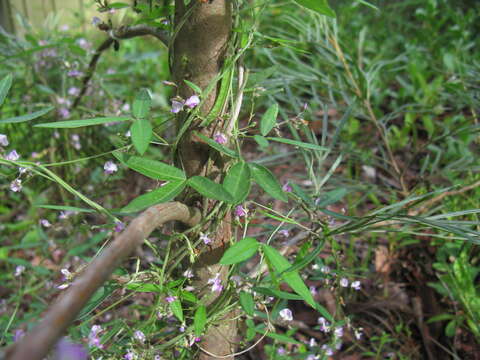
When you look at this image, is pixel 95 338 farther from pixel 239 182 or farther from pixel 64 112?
pixel 64 112

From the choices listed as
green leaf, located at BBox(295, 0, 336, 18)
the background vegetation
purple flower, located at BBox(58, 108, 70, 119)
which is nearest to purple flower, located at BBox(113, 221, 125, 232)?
the background vegetation

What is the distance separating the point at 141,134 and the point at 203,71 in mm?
157

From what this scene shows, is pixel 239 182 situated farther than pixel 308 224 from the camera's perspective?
No

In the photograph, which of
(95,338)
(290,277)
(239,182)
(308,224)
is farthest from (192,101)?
(308,224)

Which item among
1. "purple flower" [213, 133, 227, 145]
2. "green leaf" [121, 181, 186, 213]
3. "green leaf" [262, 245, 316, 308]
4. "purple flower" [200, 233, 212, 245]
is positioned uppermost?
"purple flower" [213, 133, 227, 145]

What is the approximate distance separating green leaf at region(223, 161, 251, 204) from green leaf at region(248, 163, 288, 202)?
0.04 feet

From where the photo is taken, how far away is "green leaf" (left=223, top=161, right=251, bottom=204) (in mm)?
468

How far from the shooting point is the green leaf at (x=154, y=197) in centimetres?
47

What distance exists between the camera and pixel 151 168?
52 centimetres

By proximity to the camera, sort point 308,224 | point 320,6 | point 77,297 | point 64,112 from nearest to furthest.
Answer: point 77,297 → point 320,6 → point 308,224 → point 64,112

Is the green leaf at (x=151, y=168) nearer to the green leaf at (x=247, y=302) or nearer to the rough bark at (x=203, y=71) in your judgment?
the rough bark at (x=203, y=71)

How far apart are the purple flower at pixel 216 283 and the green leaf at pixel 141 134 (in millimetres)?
229

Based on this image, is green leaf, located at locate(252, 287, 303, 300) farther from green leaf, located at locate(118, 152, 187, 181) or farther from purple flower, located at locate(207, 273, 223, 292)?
green leaf, located at locate(118, 152, 187, 181)

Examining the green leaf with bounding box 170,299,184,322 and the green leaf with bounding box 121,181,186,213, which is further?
the green leaf with bounding box 170,299,184,322
